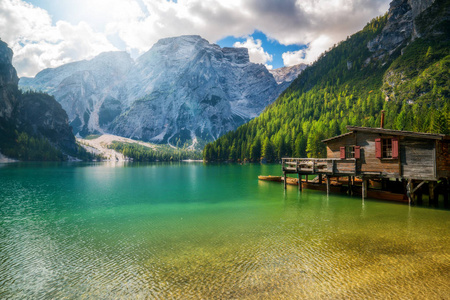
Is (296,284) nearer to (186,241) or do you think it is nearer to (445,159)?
(186,241)

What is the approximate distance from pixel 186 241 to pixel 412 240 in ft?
49.8

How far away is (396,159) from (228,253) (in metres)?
24.8

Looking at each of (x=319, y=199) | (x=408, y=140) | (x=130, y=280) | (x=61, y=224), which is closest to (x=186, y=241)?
(x=130, y=280)

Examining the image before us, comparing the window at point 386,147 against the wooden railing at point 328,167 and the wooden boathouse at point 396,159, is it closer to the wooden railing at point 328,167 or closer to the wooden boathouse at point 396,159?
the wooden boathouse at point 396,159

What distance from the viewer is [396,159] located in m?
28.7

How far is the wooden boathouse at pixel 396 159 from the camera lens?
26.6 metres

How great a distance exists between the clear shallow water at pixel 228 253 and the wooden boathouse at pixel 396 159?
12.9 feet

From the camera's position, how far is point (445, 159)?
26969 mm

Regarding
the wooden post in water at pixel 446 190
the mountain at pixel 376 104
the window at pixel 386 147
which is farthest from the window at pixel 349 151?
the mountain at pixel 376 104

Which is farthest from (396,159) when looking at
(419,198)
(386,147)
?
(419,198)

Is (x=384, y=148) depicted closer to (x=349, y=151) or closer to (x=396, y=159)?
(x=396, y=159)

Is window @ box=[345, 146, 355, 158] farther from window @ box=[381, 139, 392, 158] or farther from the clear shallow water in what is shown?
the clear shallow water

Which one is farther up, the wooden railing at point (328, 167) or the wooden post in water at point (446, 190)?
the wooden railing at point (328, 167)

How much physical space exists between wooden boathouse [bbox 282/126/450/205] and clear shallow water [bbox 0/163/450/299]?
394 centimetres
